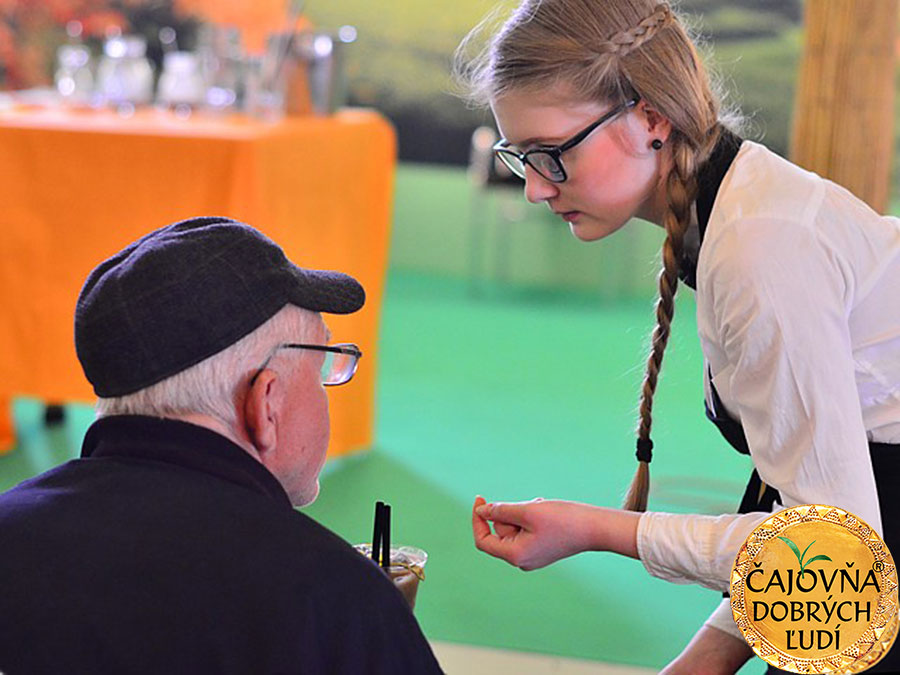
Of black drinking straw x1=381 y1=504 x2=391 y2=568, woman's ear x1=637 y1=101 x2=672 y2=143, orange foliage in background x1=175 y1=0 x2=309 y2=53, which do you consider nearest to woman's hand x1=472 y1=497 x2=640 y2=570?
black drinking straw x1=381 y1=504 x2=391 y2=568

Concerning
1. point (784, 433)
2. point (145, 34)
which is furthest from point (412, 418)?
point (145, 34)

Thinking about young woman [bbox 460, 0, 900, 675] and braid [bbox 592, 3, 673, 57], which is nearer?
young woman [bbox 460, 0, 900, 675]

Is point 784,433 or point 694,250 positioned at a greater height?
point 694,250

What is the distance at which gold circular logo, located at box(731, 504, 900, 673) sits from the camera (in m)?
1.27

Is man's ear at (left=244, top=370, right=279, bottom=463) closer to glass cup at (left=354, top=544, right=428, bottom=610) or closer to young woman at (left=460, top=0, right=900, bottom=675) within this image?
glass cup at (left=354, top=544, right=428, bottom=610)

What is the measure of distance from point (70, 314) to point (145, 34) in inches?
165

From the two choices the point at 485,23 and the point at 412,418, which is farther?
the point at 412,418

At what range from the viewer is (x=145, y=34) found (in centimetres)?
727

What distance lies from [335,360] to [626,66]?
1.54ft

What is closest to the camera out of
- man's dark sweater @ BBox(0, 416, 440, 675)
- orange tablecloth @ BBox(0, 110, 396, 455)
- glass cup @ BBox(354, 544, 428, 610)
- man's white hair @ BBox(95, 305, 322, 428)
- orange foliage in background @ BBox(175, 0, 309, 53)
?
man's dark sweater @ BBox(0, 416, 440, 675)

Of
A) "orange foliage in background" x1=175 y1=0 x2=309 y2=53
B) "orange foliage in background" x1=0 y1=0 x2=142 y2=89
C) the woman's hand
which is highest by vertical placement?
the woman's hand

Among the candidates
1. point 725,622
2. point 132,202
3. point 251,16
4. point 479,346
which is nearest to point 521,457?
point 132,202

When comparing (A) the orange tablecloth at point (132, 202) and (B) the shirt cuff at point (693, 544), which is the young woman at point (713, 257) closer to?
(B) the shirt cuff at point (693, 544)

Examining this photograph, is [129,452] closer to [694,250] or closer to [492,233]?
[694,250]
